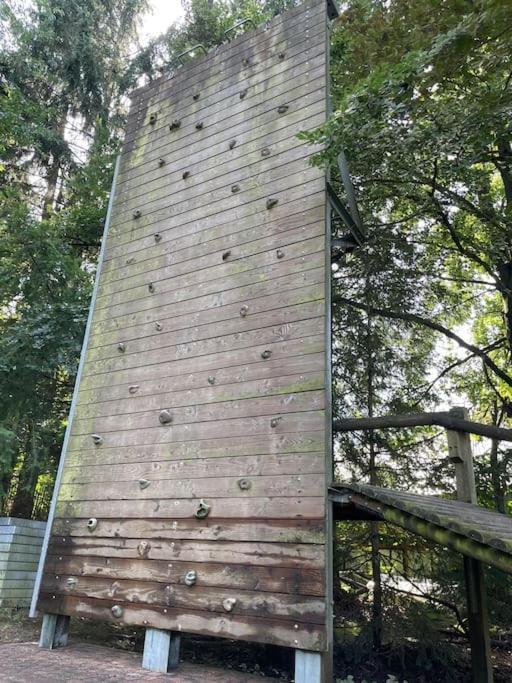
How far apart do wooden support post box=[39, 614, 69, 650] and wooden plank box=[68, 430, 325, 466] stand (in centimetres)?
110

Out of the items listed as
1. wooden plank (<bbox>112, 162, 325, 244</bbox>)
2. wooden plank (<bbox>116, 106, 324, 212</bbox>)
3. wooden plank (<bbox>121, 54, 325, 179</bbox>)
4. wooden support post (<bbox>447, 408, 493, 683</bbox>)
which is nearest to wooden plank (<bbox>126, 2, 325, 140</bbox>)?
wooden plank (<bbox>121, 54, 325, 179</bbox>)

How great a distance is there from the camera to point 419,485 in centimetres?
545

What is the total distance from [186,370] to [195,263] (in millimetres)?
969

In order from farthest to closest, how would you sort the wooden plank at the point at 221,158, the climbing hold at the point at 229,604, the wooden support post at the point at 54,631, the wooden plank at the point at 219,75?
1. the wooden plank at the point at 219,75
2. the wooden plank at the point at 221,158
3. the wooden support post at the point at 54,631
4. the climbing hold at the point at 229,604

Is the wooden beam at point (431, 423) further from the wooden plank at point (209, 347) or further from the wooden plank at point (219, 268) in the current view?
the wooden plank at point (219, 268)

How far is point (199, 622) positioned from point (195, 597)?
134mm

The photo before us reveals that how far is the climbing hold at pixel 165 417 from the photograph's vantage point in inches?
139

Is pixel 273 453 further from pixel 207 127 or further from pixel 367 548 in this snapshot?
pixel 207 127

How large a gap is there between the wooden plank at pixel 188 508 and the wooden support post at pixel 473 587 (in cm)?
149

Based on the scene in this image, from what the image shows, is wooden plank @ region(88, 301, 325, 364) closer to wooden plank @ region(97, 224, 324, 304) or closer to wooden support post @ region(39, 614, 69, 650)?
wooden plank @ region(97, 224, 324, 304)

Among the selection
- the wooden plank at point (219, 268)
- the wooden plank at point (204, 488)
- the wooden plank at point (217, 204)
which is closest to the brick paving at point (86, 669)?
the wooden plank at point (204, 488)

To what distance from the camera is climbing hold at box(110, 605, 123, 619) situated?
3119 mm

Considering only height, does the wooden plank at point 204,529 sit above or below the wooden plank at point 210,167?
below

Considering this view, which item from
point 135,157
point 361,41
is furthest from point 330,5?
point 135,157
